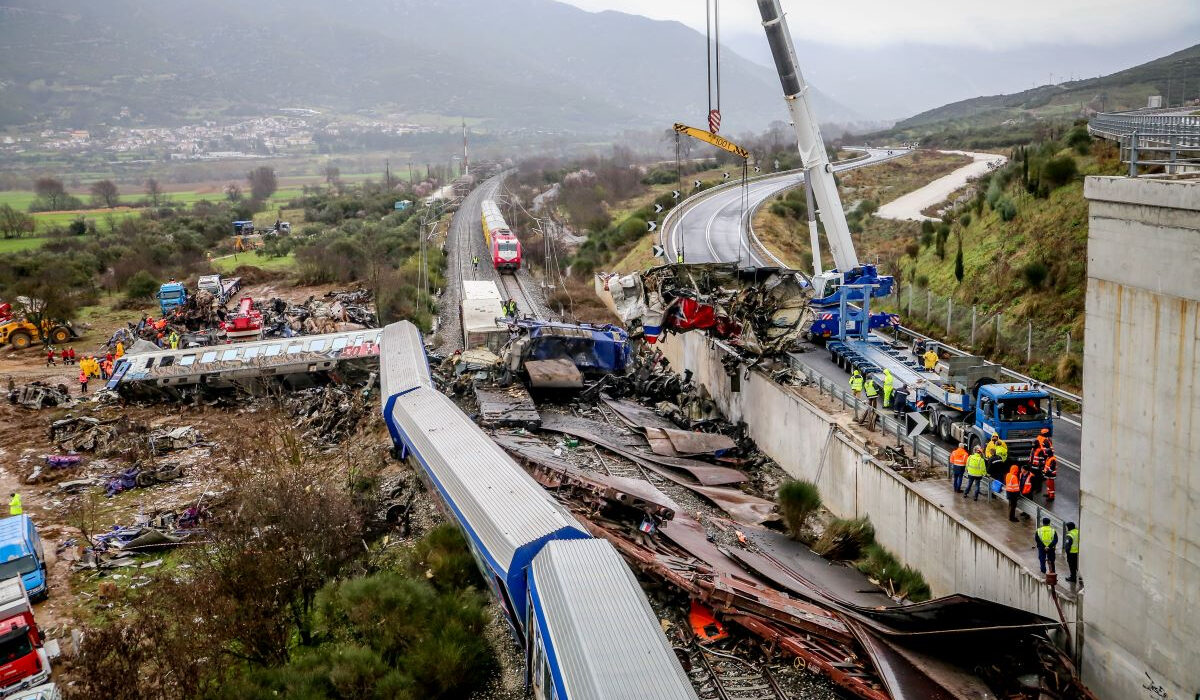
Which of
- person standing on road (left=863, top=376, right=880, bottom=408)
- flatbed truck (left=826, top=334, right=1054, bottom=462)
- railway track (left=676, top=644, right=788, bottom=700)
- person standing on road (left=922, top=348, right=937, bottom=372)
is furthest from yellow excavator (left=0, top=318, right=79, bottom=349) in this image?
railway track (left=676, top=644, right=788, bottom=700)

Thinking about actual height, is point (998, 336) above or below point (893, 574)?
above

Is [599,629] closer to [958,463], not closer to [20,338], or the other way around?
[958,463]

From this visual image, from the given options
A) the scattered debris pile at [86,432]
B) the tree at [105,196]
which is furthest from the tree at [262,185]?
the scattered debris pile at [86,432]

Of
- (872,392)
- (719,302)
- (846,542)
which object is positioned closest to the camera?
(846,542)

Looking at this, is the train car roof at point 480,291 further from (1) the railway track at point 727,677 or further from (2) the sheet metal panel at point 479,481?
(1) the railway track at point 727,677

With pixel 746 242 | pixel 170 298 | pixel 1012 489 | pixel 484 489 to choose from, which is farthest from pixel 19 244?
pixel 1012 489

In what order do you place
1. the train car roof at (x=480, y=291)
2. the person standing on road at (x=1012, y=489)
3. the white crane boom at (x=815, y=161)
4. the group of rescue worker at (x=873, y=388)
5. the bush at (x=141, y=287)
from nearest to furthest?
1. the person standing on road at (x=1012, y=489)
2. the group of rescue worker at (x=873, y=388)
3. the white crane boom at (x=815, y=161)
4. the train car roof at (x=480, y=291)
5. the bush at (x=141, y=287)

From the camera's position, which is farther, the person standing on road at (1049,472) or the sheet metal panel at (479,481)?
the person standing on road at (1049,472)
